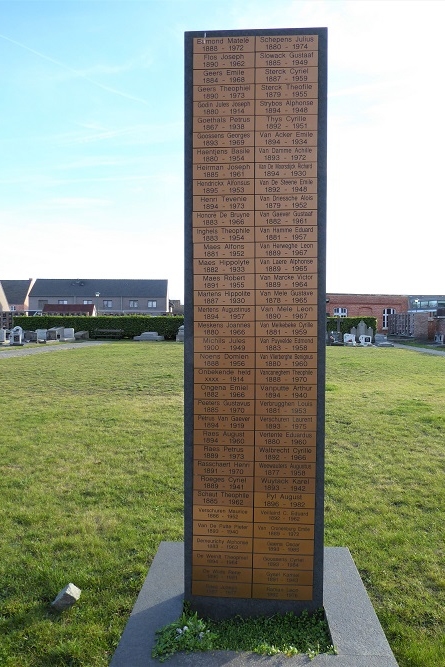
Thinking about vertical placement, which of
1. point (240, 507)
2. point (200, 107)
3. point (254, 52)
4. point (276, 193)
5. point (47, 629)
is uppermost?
point (254, 52)

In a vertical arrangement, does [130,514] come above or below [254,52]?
below

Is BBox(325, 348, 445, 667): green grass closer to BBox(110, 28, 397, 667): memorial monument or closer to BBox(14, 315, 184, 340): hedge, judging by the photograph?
BBox(110, 28, 397, 667): memorial monument

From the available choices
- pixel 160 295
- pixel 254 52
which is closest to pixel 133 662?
pixel 254 52

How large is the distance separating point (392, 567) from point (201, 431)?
1905mm

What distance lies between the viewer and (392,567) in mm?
3854

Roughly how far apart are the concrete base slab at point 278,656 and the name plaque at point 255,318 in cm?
17

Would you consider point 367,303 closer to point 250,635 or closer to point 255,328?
point 255,328

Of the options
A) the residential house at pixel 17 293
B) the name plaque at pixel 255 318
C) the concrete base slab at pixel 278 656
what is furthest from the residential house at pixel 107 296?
the name plaque at pixel 255 318

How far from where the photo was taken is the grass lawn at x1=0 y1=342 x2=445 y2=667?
315 centimetres

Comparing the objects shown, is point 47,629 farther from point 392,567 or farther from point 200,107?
point 200,107

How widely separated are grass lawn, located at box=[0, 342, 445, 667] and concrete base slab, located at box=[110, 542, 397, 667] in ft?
0.53

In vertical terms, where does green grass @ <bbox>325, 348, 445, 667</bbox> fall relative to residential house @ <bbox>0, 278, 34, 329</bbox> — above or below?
below

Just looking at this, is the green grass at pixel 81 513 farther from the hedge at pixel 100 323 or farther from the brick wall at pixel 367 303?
the brick wall at pixel 367 303

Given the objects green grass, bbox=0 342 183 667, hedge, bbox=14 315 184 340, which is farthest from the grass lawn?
hedge, bbox=14 315 184 340
